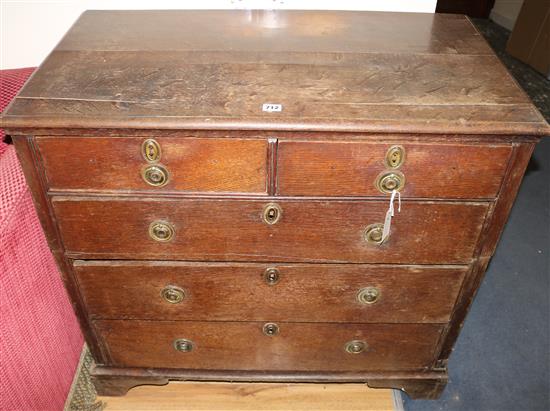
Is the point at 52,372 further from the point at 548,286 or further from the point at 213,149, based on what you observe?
the point at 548,286

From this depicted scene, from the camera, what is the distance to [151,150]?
3.86 ft

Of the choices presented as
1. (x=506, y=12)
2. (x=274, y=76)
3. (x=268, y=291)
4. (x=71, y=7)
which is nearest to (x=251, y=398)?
(x=268, y=291)

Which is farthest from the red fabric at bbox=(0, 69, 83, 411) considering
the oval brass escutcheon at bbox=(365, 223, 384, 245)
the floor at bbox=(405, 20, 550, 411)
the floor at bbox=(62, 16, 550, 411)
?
the floor at bbox=(405, 20, 550, 411)

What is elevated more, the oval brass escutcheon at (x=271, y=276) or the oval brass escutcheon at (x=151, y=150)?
the oval brass escutcheon at (x=151, y=150)

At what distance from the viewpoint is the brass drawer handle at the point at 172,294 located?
57.3 inches

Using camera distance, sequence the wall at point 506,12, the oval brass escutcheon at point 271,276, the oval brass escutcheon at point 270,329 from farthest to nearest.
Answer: the wall at point 506,12 → the oval brass escutcheon at point 270,329 → the oval brass escutcheon at point 271,276

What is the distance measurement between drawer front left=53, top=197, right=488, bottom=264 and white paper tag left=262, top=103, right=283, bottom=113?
236mm

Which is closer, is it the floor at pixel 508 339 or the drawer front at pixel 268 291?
the drawer front at pixel 268 291

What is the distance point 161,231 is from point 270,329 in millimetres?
484

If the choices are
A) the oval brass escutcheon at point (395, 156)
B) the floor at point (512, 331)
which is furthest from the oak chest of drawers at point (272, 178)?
the floor at point (512, 331)

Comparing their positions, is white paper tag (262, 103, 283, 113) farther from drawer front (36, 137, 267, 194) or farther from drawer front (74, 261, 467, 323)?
drawer front (74, 261, 467, 323)

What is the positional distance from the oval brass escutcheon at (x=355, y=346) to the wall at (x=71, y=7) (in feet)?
3.54

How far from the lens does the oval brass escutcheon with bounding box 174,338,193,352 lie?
161cm

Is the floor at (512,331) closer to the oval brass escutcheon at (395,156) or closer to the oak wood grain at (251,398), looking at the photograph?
the oak wood grain at (251,398)
